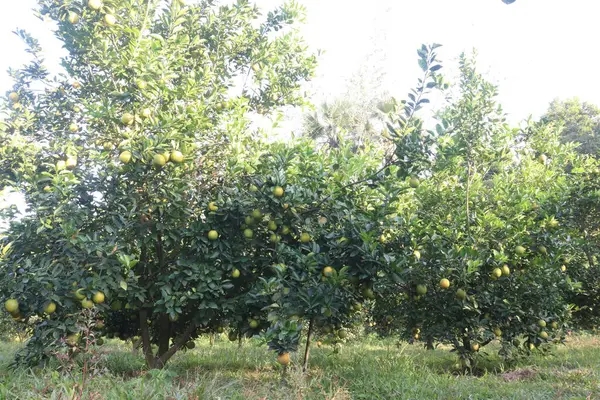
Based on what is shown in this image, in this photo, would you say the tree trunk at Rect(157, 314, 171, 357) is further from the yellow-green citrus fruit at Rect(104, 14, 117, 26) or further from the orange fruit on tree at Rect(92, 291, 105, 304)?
the yellow-green citrus fruit at Rect(104, 14, 117, 26)

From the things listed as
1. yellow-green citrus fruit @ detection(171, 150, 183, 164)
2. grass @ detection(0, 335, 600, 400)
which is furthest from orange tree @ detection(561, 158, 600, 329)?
yellow-green citrus fruit @ detection(171, 150, 183, 164)

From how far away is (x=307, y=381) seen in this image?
3.92 m

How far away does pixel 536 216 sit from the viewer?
4879 millimetres

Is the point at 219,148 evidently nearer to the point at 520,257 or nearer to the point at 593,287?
the point at 520,257

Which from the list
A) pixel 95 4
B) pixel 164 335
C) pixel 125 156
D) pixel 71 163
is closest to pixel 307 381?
pixel 164 335

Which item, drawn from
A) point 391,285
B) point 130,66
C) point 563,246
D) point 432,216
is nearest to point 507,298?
point 563,246

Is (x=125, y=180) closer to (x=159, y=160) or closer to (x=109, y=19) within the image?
(x=159, y=160)

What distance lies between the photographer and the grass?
9.31 ft

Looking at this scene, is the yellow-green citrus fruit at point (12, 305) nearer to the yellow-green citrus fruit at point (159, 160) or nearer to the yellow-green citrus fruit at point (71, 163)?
the yellow-green citrus fruit at point (71, 163)

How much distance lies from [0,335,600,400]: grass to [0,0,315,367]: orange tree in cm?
42

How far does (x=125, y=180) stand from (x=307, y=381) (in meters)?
2.48

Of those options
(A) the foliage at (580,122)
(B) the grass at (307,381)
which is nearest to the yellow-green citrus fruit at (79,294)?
(B) the grass at (307,381)

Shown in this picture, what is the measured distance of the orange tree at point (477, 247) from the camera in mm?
4324

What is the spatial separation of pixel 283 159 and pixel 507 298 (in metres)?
3.05
